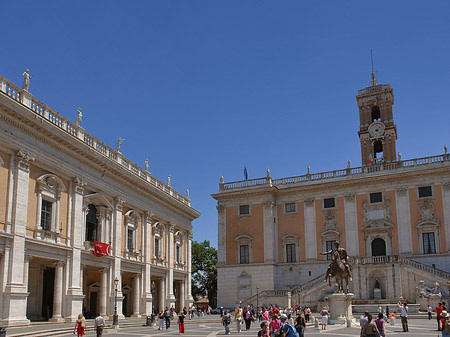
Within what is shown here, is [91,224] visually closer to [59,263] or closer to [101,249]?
[101,249]

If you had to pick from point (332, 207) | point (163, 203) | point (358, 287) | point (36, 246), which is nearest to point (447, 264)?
point (358, 287)

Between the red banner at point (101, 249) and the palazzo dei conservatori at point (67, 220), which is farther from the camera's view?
the red banner at point (101, 249)

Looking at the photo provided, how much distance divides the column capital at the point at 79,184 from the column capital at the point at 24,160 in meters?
4.12

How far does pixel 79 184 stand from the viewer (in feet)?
99.5

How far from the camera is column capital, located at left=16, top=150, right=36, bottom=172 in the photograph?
996 inches

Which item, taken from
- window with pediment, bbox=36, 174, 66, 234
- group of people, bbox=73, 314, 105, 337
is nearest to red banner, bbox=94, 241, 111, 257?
window with pediment, bbox=36, 174, 66, 234

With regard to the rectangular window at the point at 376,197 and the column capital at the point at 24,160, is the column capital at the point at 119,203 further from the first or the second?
the rectangular window at the point at 376,197

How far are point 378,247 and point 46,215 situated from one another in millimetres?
32932

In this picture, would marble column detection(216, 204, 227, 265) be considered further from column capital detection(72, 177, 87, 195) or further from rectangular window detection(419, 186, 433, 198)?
column capital detection(72, 177, 87, 195)

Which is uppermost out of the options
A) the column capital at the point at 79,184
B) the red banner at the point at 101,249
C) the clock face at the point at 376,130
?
the clock face at the point at 376,130

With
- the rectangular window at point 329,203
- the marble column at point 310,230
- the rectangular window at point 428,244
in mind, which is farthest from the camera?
the rectangular window at point 329,203

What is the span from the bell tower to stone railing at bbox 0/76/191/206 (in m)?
25.0

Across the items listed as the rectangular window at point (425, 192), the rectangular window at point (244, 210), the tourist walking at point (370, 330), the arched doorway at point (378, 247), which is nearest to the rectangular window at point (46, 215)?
the tourist walking at point (370, 330)

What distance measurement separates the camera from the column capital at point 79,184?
98.6 feet
